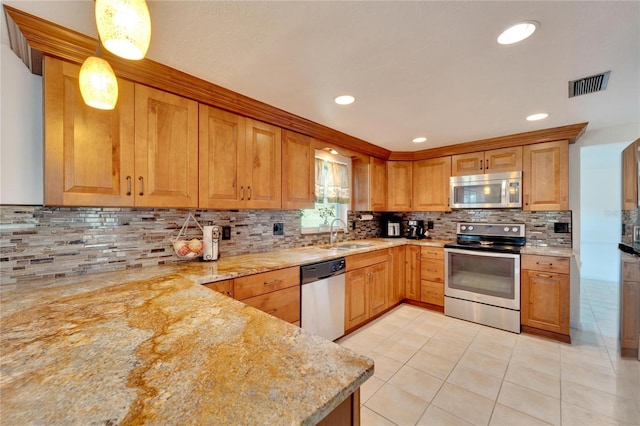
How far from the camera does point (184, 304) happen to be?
1139 mm

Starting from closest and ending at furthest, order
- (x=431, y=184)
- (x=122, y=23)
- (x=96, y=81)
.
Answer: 1. (x=122, y=23)
2. (x=96, y=81)
3. (x=431, y=184)

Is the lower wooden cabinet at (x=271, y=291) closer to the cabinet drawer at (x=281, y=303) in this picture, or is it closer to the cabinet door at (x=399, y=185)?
the cabinet drawer at (x=281, y=303)

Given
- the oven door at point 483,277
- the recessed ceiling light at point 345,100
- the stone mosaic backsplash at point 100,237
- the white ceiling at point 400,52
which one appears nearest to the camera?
the white ceiling at point 400,52

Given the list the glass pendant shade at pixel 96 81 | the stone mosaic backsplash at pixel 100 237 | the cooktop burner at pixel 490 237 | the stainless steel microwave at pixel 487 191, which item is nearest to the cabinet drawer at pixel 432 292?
the cooktop burner at pixel 490 237

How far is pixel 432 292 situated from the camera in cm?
342

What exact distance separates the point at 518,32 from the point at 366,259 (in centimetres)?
220

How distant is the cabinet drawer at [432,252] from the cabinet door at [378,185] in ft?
2.63

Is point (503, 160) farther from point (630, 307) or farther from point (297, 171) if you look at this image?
point (297, 171)

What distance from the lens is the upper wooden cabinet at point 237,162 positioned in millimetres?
1957

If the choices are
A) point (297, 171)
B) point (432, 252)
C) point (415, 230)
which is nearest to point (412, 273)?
Answer: point (432, 252)

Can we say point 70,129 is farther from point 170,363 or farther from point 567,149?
point 567,149

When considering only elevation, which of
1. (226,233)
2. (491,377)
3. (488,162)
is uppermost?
(488,162)

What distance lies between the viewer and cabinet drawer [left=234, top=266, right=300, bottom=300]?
1.81m

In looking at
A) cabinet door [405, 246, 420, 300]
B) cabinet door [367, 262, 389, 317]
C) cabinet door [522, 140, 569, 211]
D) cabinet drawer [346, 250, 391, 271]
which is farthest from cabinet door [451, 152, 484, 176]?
cabinet door [367, 262, 389, 317]
